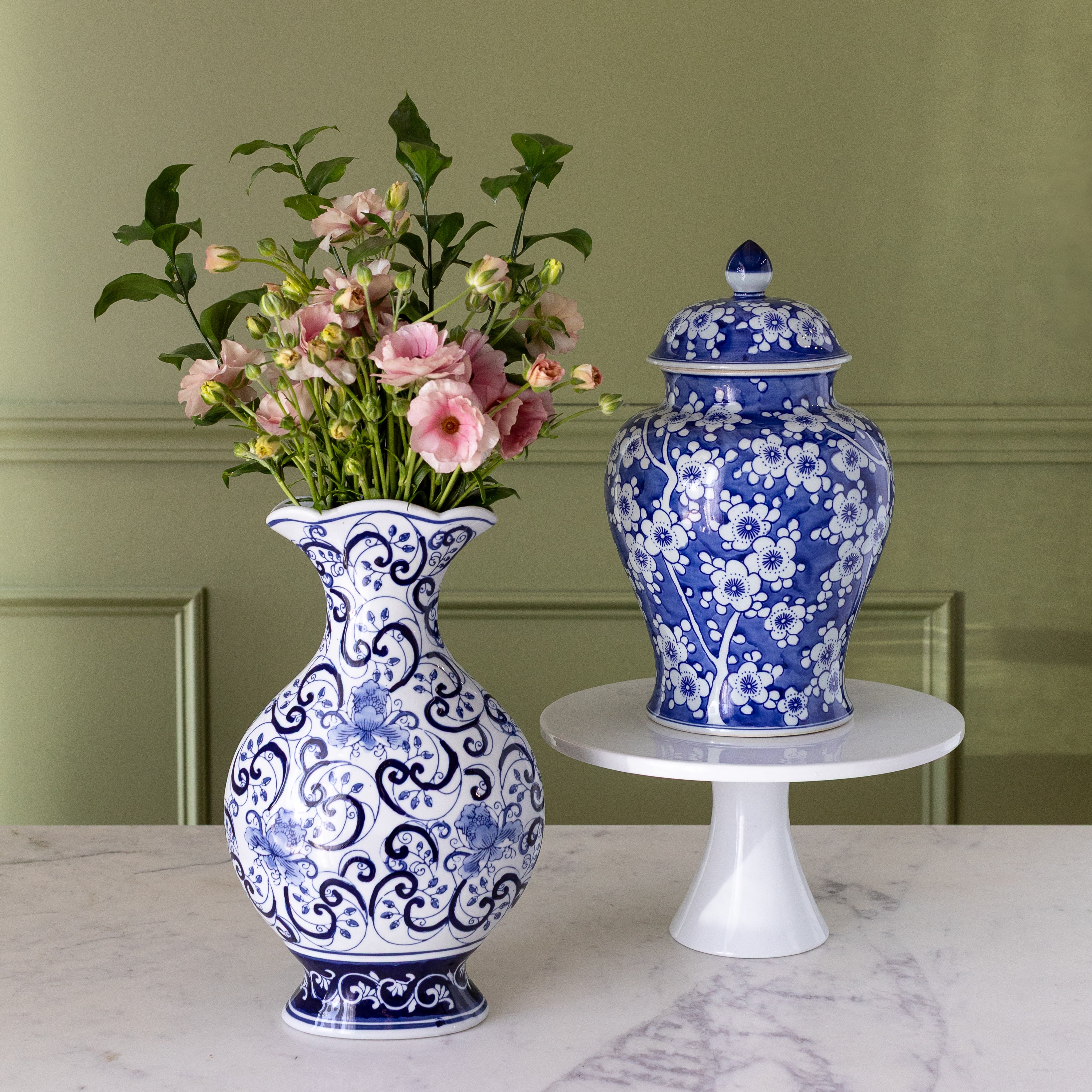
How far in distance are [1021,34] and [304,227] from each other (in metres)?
1.23

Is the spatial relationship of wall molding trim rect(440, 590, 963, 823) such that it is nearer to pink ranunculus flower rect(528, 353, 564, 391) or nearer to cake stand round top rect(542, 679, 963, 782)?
cake stand round top rect(542, 679, 963, 782)

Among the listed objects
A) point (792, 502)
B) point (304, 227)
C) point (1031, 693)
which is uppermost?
point (304, 227)

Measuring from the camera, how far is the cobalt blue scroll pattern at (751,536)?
882mm

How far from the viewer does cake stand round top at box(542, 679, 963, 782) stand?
0.85 meters

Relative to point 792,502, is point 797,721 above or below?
below

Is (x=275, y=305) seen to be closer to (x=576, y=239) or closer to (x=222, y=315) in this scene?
(x=222, y=315)

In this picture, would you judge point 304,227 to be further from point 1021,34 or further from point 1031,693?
point 1031,693

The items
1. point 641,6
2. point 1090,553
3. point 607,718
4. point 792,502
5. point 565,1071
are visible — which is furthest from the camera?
point 1090,553

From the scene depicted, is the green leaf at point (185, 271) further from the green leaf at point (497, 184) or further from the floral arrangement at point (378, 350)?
the green leaf at point (497, 184)

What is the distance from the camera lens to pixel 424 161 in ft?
2.43

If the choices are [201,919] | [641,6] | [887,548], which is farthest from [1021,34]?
[201,919]

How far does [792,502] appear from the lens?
878mm

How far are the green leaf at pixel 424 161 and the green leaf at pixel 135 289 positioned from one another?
0.16 m

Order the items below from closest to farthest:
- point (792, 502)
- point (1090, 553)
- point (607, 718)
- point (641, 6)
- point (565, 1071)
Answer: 1. point (565, 1071)
2. point (792, 502)
3. point (607, 718)
4. point (641, 6)
5. point (1090, 553)
